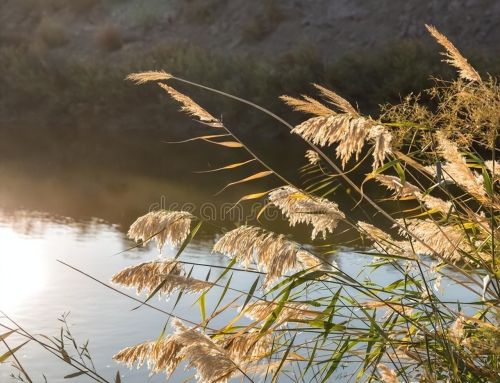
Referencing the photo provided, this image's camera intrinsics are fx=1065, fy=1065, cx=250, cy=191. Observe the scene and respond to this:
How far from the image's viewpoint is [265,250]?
8.33 feet

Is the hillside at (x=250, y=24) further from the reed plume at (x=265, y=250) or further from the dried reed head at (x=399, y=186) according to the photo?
the reed plume at (x=265, y=250)

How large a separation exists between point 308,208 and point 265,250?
17cm

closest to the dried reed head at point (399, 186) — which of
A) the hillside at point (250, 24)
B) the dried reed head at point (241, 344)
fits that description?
the dried reed head at point (241, 344)

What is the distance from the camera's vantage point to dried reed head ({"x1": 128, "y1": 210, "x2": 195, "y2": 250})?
8.53 feet

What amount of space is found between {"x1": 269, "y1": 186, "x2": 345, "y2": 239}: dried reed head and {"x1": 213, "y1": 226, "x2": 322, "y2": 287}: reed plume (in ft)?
0.30

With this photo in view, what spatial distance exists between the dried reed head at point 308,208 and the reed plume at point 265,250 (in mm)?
93

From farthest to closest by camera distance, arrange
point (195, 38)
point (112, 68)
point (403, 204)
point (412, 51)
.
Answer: point (195, 38) < point (112, 68) < point (412, 51) < point (403, 204)

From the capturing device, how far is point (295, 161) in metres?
12.6

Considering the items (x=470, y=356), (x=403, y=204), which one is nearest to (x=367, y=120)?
(x=470, y=356)

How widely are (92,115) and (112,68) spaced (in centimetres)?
127

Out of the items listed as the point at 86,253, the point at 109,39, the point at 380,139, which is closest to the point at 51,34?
the point at 109,39

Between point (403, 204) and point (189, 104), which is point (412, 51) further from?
point (189, 104)

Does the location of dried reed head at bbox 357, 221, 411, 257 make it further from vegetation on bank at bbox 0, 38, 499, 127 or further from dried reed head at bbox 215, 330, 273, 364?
vegetation on bank at bbox 0, 38, 499, 127

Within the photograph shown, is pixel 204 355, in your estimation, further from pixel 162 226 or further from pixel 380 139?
pixel 380 139
